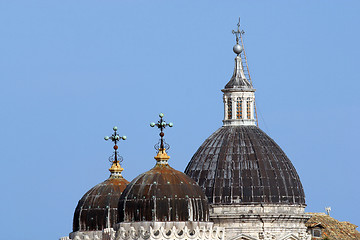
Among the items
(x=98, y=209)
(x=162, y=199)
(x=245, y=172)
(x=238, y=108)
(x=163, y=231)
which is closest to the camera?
(x=163, y=231)

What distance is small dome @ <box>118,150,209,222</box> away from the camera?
142 meters

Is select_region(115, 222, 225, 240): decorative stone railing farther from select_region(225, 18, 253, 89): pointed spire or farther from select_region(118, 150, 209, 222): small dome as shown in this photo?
select_region(225, 18, 253, 89): pointed spire

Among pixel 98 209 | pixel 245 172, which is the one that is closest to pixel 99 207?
pixel 98 209

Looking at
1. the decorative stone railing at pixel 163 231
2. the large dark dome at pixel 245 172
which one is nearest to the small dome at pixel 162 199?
the decorative stone railing at pixel 163 231

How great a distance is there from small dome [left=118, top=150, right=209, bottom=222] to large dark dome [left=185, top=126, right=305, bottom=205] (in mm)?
15786

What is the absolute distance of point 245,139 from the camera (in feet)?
539

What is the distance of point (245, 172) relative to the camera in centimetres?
16138

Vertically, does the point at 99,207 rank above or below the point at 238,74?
below

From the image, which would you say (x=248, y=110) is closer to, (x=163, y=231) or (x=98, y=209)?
(x=98, y=209)

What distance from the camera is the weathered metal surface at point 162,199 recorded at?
142125mm

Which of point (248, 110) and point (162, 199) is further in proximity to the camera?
point (248, 110)

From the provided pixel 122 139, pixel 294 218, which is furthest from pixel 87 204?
pixel 294 218

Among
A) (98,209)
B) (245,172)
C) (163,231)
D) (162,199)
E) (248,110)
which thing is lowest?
(163,231)

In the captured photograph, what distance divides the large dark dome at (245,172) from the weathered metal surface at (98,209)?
8.43 m
